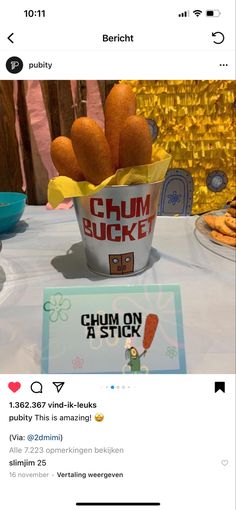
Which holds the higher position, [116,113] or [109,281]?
[116,113]

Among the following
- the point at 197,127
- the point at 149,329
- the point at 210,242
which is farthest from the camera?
the point at 197,127

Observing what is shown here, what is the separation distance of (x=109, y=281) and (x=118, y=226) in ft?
0.20

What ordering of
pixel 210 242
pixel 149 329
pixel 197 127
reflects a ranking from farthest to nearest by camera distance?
pixel 197 127 < pixel 210 242 < pixel 149 329

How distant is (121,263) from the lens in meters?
0.43

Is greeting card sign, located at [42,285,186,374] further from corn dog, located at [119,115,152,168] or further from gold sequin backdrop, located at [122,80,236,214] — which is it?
gold sequin backdrop, located at [122,80,236,214]
